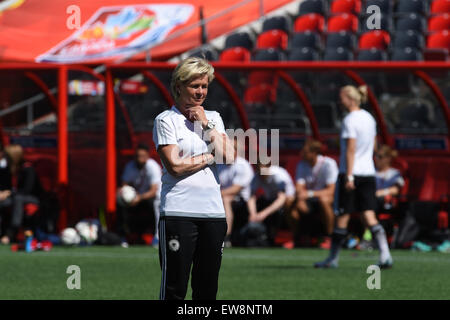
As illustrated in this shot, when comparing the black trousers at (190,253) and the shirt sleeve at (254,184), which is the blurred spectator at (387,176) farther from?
the black trousers at (190,253)

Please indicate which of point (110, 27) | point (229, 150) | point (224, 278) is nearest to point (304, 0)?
point (110, 27)

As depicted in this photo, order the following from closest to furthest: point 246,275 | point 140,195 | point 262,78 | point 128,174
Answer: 1. point 246,275
2. point 140,195
3. point 128,174
4. point 262,78

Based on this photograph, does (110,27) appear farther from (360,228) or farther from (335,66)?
(360,228)

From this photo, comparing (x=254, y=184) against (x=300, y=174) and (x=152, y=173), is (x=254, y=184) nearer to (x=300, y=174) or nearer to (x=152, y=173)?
(x=300, y=174)

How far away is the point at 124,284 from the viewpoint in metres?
9.60

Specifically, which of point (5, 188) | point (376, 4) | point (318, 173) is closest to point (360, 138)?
point (318, 173)

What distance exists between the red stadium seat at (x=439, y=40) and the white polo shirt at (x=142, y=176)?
20.9 ft

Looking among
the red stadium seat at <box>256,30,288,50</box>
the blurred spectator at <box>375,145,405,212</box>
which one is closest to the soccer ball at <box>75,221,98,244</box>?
the blurred spectator at <box>375,145,405,212</box>

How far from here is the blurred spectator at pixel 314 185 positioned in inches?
571

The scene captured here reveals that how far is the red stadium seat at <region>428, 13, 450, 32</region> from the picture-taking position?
780 inches

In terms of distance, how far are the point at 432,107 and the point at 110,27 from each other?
21.7ft

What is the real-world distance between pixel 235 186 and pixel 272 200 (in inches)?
25.7

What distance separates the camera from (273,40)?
20.5 m

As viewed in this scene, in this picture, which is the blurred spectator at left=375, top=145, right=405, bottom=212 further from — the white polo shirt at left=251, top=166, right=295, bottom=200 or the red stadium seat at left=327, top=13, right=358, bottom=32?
the red stadium seat at left=327, top=13, right=358, bottom=32
